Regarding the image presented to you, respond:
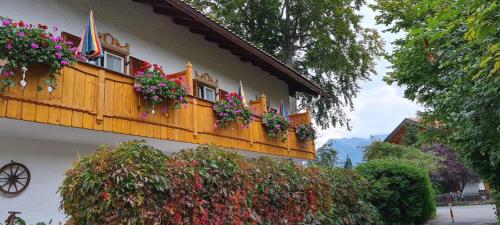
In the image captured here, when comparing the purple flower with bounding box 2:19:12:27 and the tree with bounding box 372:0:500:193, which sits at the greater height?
the purple flower with bounding box 2:19:12:27

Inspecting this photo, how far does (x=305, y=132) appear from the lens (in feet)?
52.8

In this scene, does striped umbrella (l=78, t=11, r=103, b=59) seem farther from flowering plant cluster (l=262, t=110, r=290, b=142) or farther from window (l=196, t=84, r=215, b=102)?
flowering plant cluster (l=262, t=110, r=290, b=142)

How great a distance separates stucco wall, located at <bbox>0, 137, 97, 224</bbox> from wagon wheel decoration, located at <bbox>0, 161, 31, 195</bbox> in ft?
0.26

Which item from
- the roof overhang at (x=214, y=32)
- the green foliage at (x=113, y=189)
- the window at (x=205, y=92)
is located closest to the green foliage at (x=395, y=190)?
the roof overhang at (x=214, y=32)

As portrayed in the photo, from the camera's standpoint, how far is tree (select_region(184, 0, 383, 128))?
2477 centimetres

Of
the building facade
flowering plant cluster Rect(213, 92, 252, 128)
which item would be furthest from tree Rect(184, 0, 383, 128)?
flowering plant cluster Rect(213, 92, 252, 128)

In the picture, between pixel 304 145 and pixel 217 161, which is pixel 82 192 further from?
pixel 304 145

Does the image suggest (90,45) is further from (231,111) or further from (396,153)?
(396,153)

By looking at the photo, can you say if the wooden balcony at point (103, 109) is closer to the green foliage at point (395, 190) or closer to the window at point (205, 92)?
the window at point (205, 92)

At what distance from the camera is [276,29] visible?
87.0 feet

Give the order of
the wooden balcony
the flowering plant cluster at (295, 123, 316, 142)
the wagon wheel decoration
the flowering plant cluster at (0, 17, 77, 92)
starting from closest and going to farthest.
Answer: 1. the flowering plant cluster at (0, 17, 77, 92)
2. the wooden balcony
3. the wagon wheel decoration
4. the flowering plant cluster at (295, 123, 316, 142)

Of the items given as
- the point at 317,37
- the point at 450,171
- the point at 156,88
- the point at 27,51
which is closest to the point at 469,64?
the point at 156,88

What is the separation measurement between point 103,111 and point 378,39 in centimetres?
2117

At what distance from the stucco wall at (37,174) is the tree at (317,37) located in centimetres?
1695
